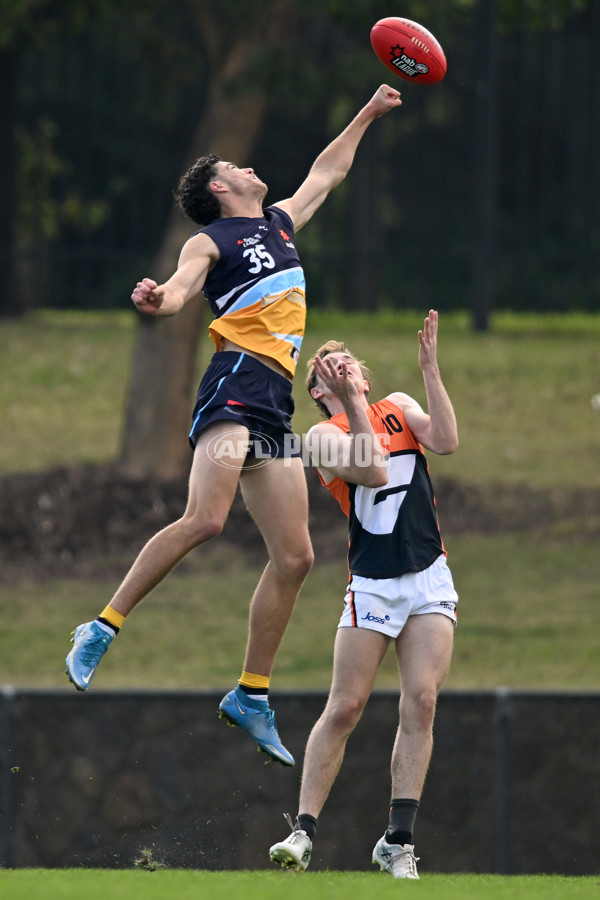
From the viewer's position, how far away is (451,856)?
10266mm

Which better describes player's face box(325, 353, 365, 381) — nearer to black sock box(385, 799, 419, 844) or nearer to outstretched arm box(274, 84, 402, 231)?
outstretched arm box(274, 84, 402, 231)

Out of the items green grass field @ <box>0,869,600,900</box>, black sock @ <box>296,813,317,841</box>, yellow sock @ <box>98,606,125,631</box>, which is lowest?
green grass field @ <box>0,869,600,900</box>

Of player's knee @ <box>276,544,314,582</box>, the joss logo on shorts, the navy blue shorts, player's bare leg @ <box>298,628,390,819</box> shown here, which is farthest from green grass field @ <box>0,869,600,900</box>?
the navy blue shorts

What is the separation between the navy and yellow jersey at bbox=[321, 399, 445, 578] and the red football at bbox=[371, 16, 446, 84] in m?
1.71

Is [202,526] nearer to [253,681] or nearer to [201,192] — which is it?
[253,681]

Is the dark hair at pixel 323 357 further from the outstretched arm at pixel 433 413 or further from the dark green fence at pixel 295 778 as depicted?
the dark green fence at pixel 295 778

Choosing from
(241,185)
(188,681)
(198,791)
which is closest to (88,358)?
(188,681)

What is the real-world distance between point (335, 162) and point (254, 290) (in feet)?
3.24

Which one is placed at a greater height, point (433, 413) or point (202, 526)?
point (433, 413)

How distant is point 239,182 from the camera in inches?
265

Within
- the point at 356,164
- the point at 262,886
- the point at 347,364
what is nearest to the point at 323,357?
the point at 347,364

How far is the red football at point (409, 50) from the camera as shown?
715 centimetres

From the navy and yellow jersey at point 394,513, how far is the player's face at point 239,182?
42.3 inches

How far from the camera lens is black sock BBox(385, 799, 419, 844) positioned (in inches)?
249
